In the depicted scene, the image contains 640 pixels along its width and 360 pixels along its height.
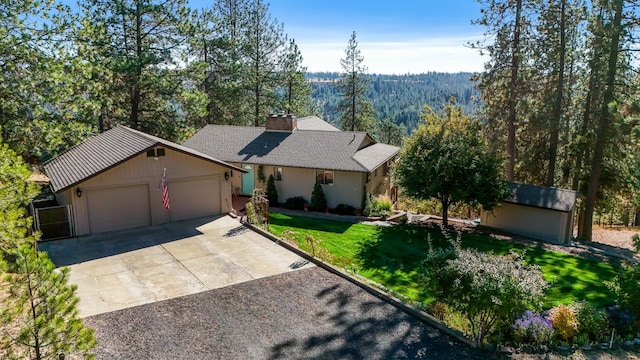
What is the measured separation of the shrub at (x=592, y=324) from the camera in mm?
9812

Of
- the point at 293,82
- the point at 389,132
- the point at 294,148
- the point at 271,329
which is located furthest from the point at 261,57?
the point at 389,132

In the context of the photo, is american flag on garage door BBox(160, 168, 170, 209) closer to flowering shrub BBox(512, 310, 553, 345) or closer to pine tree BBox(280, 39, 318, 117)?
flowering shrub BBox(512, 310, 553, 345)

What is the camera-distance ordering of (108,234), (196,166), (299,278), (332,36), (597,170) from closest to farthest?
(299,278), (108,234), (196,166), (597,170), (332,36)

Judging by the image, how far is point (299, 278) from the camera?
40.0 feet

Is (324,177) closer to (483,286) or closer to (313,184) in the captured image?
(313,184)

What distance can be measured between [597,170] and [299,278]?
58.9ft

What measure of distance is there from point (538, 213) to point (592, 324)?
1185 cm

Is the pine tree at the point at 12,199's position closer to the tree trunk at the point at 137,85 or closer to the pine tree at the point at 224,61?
the tree trunk at the point at 137,85

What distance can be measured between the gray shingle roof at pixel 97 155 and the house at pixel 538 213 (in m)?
14.1

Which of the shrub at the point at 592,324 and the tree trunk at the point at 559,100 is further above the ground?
the tree trunk at the point at 559,100

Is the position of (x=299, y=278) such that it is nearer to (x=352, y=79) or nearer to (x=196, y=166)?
(x=196, y=166)

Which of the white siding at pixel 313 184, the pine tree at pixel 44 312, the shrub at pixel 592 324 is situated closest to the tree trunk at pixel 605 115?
the white siding at pixel 313 184

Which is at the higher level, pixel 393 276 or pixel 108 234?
pixel 108 234

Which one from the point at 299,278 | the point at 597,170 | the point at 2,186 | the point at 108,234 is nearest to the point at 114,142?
the point at 108,234
